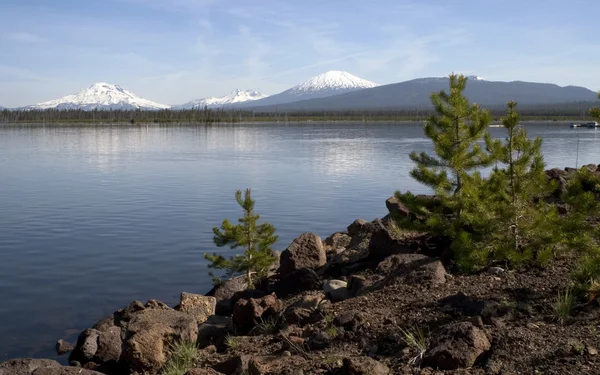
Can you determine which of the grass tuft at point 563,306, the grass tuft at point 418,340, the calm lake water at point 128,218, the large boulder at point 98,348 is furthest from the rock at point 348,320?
the calm lake water at point 128,218

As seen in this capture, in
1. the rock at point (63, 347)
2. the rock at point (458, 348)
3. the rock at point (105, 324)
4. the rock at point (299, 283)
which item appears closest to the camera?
the rock at point (458, 348)

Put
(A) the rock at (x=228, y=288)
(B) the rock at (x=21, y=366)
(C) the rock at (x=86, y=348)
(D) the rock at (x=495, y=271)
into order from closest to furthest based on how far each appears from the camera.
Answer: (B) the rock at (x=21, y=366) < (D) the rock at (x=495, y=271) < (C) the rock at (x=86, y=348) < (A) the rock at (x=228, y=288)

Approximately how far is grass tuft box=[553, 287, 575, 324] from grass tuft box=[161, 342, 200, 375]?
4152 millimetres

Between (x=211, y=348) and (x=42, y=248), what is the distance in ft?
43.4

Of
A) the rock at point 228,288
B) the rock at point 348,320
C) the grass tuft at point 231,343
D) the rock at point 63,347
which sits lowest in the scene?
the rock at point 63,347

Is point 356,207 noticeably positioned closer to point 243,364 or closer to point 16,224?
point 16,224

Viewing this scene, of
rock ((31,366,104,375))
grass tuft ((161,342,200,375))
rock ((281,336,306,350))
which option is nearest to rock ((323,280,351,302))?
rock ((281,336,306,350))

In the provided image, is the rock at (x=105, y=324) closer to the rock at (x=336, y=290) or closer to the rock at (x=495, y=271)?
the rock at (x=336, y=290)

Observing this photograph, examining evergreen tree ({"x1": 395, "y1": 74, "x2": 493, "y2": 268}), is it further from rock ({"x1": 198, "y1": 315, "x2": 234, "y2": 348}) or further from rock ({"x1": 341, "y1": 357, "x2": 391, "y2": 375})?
rock ({"x1": 341, "y1": 357, "x2": 391, "y2": 375})

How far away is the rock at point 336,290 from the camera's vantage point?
33.2ft

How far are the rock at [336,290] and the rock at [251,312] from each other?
85 centimetres

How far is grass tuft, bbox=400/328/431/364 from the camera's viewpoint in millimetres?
6707

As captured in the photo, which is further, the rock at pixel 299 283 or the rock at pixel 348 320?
the rock at pixel 299 283

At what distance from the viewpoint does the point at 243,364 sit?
714cm
